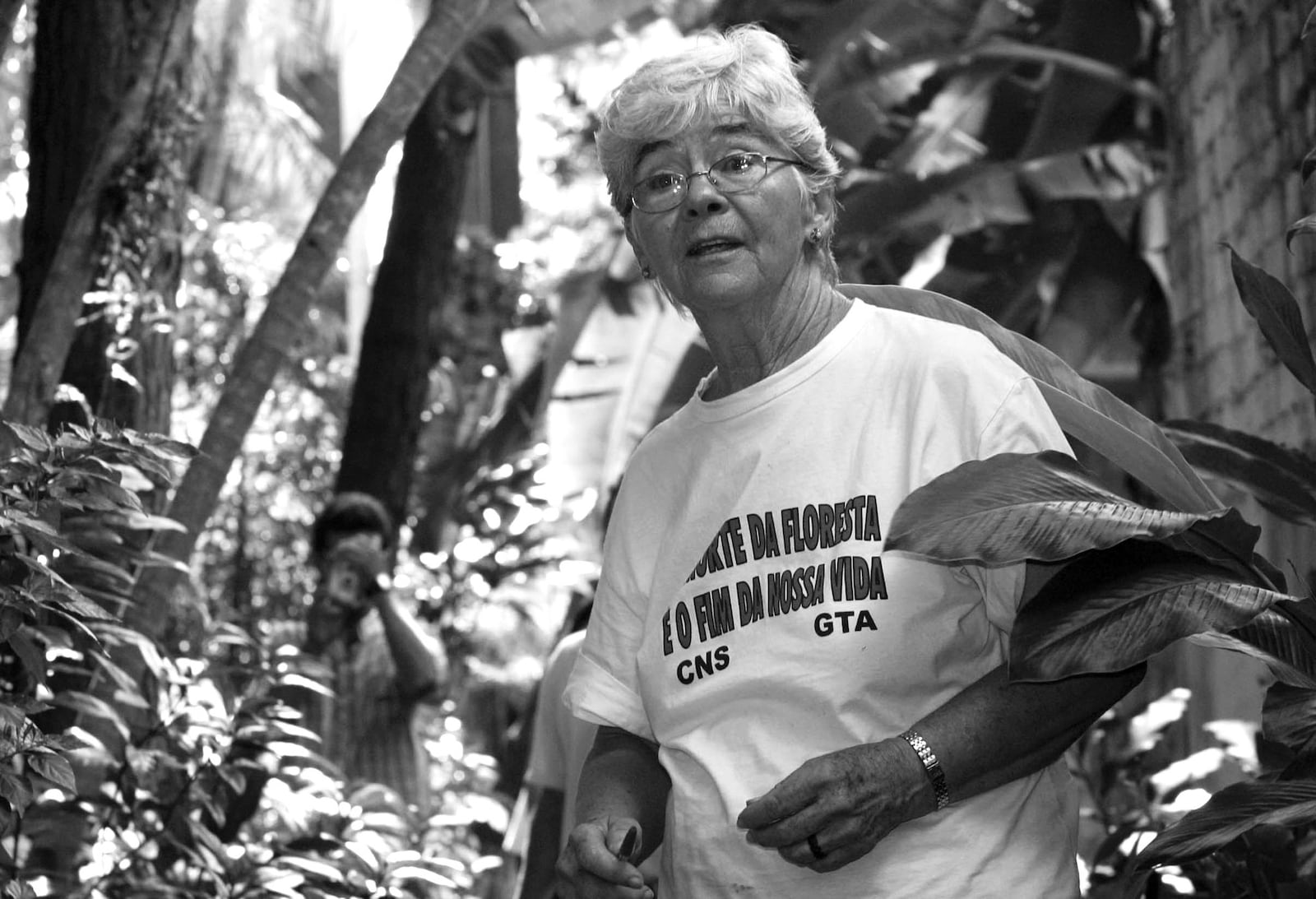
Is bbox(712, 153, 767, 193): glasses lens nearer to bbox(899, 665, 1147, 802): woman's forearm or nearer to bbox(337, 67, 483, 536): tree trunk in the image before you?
bbox(899, 665, 1147, 802): woman's forearm

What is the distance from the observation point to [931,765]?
79.2 inches

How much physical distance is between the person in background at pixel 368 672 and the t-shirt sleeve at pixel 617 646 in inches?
99.5

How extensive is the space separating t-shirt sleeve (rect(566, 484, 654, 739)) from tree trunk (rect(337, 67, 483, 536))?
431 centimetres

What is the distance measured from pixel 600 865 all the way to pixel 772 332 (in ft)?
2.50

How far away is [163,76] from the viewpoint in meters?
3.74

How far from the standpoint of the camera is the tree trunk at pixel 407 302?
22.1ft

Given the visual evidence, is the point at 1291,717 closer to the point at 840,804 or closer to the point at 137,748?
the point at 840,804

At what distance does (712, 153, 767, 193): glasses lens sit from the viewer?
2.38 m

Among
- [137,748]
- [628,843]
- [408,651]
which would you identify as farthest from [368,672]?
[628,843]

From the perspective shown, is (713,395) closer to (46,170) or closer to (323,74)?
(46,170)

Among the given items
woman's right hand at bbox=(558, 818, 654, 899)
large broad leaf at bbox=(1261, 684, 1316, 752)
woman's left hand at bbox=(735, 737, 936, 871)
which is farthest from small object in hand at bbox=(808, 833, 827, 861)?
large broad leaf at bbox=(1261, 684, 1316, 752)

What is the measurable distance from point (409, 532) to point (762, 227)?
21.5ft

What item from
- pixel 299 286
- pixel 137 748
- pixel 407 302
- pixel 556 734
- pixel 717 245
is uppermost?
pixel 407 302

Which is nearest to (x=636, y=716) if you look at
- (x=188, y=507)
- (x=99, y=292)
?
(x=188, y=507)
